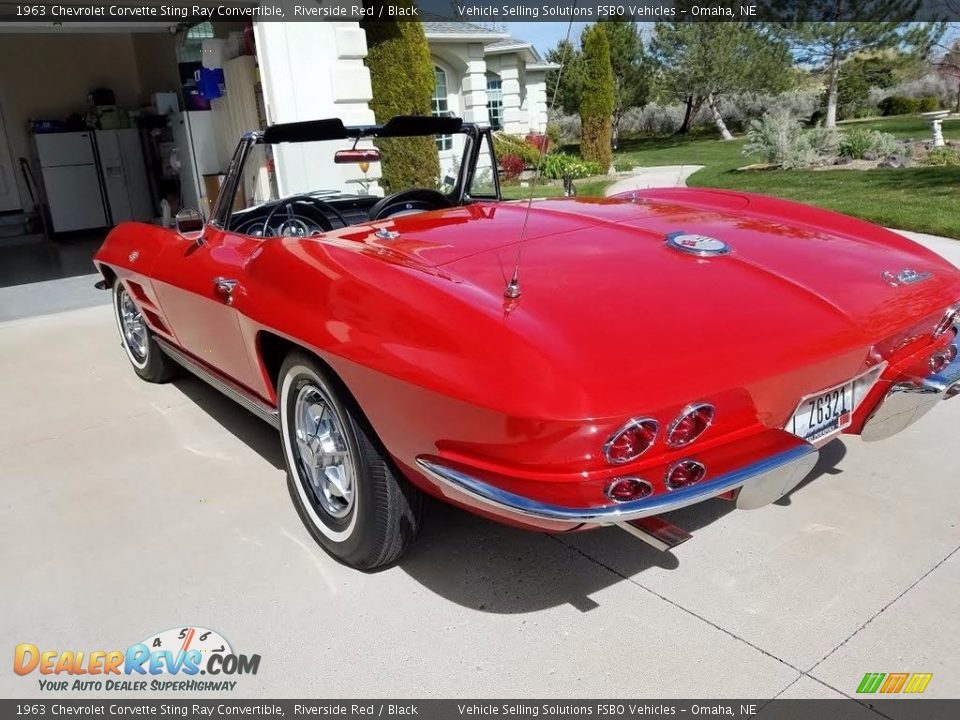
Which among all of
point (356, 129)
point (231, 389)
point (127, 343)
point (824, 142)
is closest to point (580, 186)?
point (824, 142)

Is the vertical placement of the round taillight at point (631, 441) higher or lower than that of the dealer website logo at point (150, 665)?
higher

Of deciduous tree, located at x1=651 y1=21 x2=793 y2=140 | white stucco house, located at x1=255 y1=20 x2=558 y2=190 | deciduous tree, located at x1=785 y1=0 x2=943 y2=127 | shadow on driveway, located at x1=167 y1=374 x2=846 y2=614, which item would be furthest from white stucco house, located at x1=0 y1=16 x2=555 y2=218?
deciduous tree, located at x1=785 y1=0 x2=943 y2=127

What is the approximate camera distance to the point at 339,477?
8.99ft

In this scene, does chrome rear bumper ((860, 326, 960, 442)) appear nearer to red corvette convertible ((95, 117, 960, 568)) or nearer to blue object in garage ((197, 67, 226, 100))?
red corvette convertible ((95, 117, 960, 568))

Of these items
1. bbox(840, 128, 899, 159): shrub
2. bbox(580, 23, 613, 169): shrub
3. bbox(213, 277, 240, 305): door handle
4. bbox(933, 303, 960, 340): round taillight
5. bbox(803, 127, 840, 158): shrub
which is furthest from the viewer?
bbox(580, 23, 613, 169): shrub

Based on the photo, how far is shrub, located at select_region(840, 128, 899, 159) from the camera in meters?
14.9

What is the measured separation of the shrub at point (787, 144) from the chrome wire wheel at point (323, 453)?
1401 centimetres

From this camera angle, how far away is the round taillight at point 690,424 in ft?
6.43

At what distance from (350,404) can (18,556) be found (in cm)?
151

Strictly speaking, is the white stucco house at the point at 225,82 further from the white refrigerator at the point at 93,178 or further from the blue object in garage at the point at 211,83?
the white refrigerator at the point at 93,178

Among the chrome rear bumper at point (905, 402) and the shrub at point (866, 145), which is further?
the shrub at point (866, 145)

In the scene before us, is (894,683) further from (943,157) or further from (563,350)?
(943,157)

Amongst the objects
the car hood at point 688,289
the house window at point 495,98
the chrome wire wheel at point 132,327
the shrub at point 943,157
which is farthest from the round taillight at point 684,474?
the house window at point 495,98

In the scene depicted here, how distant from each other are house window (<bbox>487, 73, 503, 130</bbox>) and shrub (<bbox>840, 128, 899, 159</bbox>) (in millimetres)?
9776
